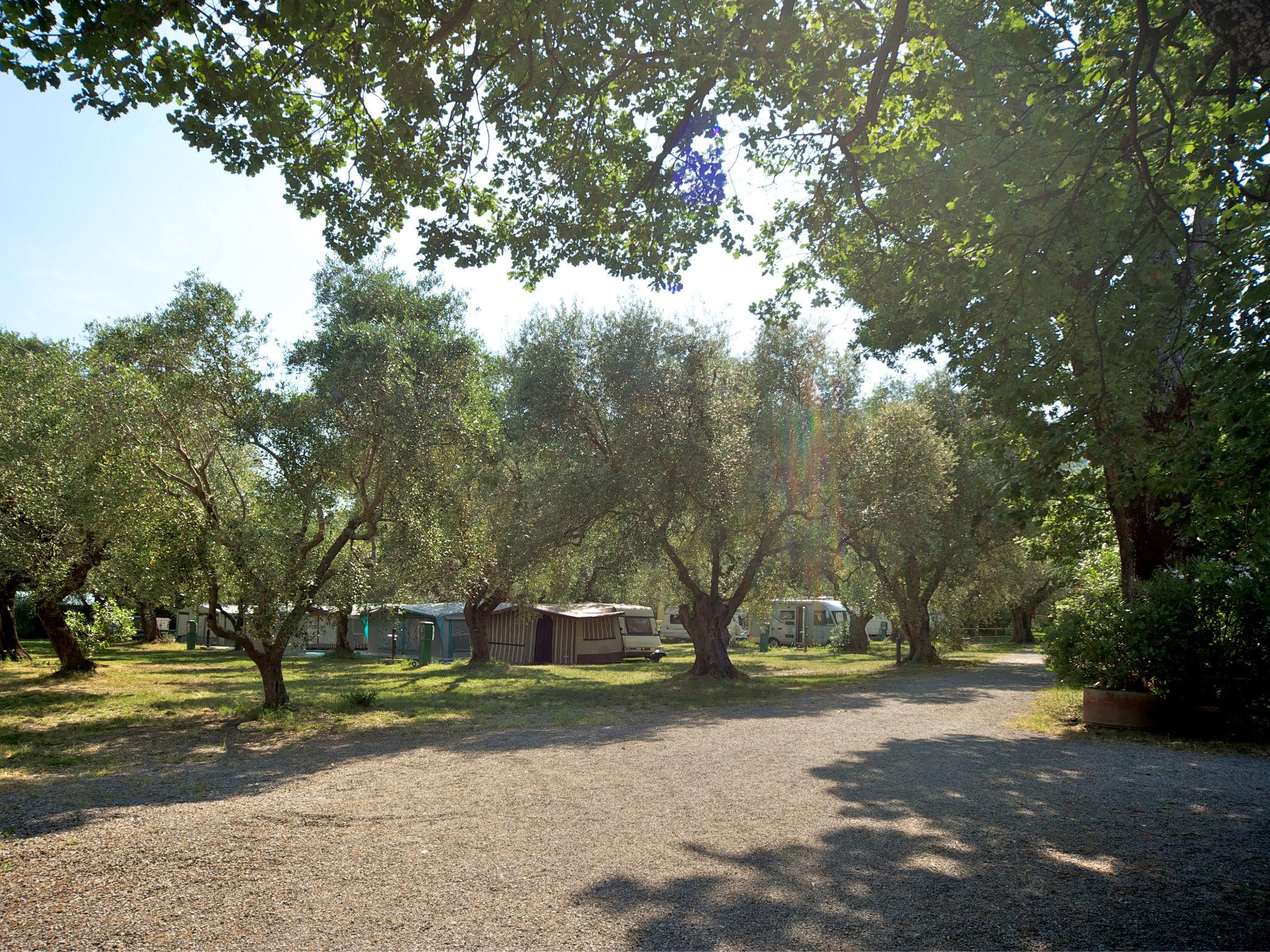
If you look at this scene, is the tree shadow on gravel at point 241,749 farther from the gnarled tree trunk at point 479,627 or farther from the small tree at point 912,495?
the gnarled tree trunk at point 479,627

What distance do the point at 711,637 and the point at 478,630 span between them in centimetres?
890

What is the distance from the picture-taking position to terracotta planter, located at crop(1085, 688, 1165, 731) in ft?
32.9

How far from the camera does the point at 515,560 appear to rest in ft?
56.7

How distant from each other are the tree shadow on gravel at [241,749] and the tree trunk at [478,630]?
440 inches

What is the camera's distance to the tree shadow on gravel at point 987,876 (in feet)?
12.0

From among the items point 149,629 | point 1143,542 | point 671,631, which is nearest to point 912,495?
point 1143,542

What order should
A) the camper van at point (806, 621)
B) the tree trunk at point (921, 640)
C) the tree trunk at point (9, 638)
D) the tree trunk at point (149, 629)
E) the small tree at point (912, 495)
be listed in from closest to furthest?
1. the small tree at point (912, 495)
2. the tree trunk at point (9, 638)
3. the tree trunk at point (921, 640)
4. the tree trunk at point (149, 629)
5. the camper van at point (806, 621)

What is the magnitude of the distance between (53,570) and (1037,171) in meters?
17.9

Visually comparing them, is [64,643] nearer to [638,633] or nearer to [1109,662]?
[638,633]

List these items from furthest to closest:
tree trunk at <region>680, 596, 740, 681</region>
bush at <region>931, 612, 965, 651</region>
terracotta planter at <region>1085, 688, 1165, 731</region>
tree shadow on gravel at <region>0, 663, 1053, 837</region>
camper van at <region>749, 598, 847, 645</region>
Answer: camper van at <region>749, 598, 847, 645</region>, bush at <region>931, 612, 965, 651</region>, tree trunk at <region>680, 596, 740, 681</region>, terracotta planter at <region>1085, 688, 1165, 731</region>, tree shadow on gravel at <region>0, 663, 1053, 837</region>

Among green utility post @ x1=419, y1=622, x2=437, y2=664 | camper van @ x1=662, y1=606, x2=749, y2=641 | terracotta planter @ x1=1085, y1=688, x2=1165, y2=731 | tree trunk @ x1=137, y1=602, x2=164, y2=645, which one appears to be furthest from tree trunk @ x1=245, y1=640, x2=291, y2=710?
camper van @ x1=662, y1=606, x2=749, y2=641

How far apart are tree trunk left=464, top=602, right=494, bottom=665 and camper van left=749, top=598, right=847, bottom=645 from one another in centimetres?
1794

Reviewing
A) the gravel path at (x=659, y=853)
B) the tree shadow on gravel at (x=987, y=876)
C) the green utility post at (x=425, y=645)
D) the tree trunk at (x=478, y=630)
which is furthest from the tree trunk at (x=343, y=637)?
the tree shadow on gravel at (x=987, y=876)

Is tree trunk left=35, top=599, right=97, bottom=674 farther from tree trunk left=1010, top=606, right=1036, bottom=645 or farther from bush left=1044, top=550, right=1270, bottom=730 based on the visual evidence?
tree trunk left=1010, top=606, right=1036, bottom=645
